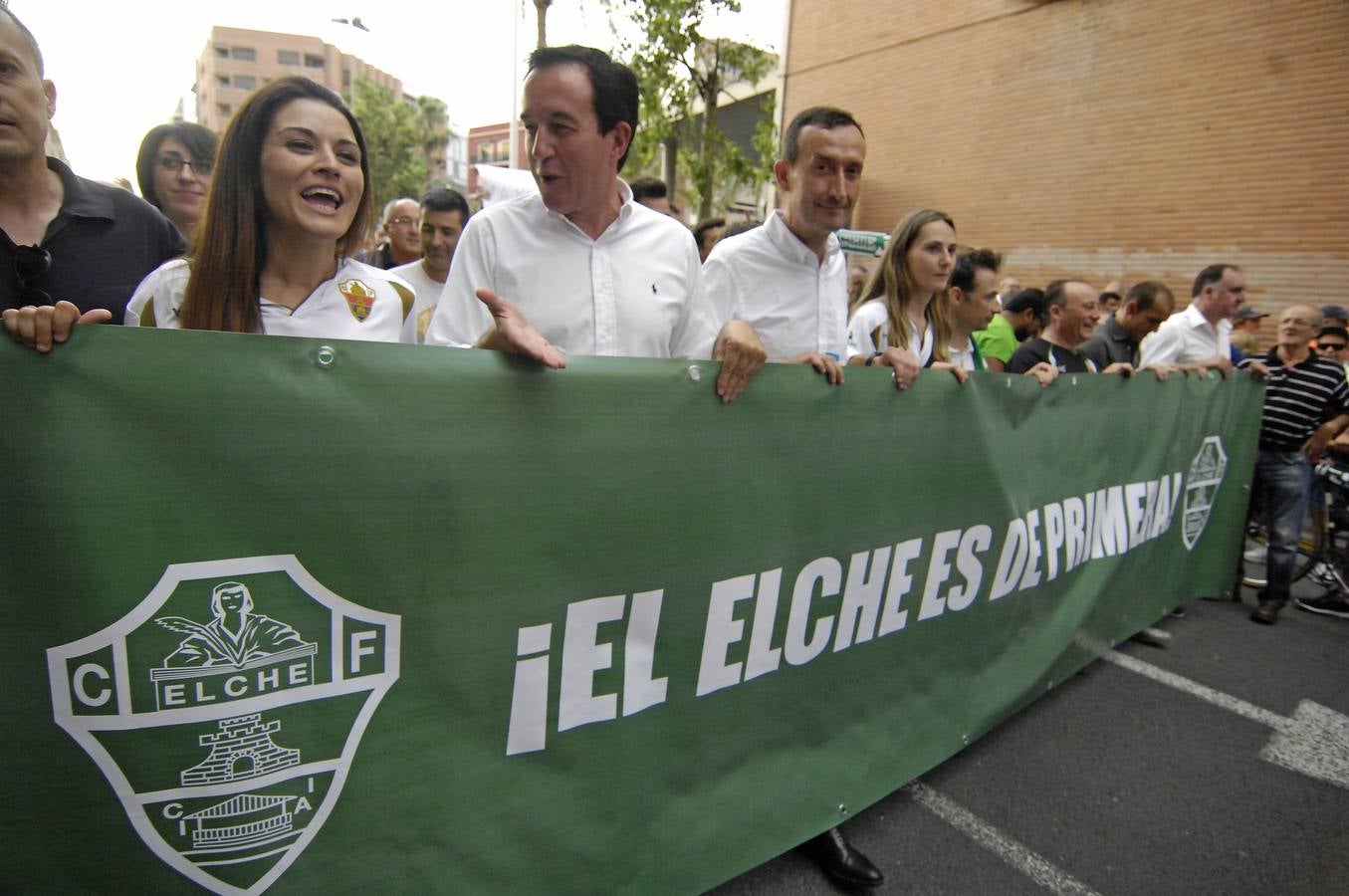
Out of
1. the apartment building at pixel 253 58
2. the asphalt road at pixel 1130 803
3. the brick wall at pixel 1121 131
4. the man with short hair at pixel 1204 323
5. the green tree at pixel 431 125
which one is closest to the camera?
the asphalt road at pixel 1130 803

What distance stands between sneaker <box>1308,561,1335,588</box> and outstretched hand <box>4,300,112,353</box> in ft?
20.8

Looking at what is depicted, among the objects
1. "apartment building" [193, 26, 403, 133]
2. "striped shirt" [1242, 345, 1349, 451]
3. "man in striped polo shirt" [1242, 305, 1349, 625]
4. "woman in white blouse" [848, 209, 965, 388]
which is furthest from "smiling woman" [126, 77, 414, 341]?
"apartment building" [193, 26, 403, 133]

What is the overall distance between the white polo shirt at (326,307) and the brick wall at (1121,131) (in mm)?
11336

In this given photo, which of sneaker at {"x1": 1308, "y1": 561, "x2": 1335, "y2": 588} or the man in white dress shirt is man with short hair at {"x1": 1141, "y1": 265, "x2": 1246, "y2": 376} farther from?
the man in white dress shirt

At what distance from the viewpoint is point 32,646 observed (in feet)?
3.63

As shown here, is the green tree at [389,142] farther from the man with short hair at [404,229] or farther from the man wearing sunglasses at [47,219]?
the man wearing sunglasses at [47,219]

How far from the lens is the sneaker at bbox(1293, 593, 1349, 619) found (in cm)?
477

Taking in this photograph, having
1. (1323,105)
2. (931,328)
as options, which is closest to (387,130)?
(1323,105)

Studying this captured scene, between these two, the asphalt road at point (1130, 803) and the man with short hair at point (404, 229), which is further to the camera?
the man with short hair at point (404, 229)

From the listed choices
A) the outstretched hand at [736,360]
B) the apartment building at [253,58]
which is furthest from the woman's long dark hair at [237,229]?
the apartment building at [253,58]

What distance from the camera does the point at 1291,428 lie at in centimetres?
447

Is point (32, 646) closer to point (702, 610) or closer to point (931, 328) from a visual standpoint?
point (702, 610)

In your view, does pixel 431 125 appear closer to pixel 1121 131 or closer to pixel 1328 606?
pixel 1121 131

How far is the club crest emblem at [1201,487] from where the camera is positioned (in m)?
4.01
